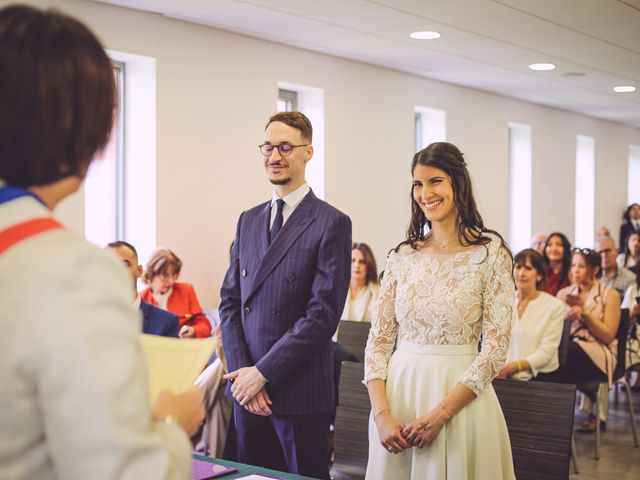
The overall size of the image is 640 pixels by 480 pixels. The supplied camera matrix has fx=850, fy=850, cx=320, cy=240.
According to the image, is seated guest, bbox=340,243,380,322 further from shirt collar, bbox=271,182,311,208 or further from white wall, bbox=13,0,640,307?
shirt collar, bbox=271,182,311,208

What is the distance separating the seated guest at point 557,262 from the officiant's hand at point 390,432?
4446mm

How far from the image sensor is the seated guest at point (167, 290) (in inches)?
224

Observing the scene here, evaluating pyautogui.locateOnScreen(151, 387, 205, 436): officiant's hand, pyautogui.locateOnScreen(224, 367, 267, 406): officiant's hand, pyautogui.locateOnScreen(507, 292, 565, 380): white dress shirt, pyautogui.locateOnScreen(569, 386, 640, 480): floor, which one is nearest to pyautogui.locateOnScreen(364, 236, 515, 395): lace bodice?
pyautogui.locateOnScreen(224, 367, 267, 406): officiant's hand

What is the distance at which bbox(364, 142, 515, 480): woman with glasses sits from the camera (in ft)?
8.21

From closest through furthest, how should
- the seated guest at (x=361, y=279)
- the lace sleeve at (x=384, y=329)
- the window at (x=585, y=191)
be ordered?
the lace sleeve at (x=384, y=329) < the seated guest at (x=361, y=279) < the window at (x=585, y=191)

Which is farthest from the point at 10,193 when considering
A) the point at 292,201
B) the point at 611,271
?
the point at 611,271

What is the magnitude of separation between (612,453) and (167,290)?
10.5ft

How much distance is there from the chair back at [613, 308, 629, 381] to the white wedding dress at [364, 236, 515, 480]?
11.8ft

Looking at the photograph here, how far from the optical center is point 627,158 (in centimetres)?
1365

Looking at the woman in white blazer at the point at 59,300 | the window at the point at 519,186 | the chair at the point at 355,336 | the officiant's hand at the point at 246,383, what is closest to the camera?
the woman in white blazer at the point at 59,300

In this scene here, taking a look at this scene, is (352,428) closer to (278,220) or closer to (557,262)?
(278,220)

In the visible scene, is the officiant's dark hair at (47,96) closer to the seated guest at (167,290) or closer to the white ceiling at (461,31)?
the seated guest at (167,290)

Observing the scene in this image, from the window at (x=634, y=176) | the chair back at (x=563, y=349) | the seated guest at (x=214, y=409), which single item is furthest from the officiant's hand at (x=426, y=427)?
the window at (x=634, y=176)

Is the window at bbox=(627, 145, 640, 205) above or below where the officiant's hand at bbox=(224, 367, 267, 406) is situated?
above
